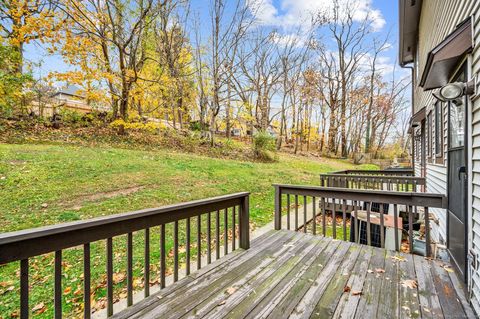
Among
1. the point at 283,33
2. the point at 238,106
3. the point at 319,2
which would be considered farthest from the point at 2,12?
the point at 319,2

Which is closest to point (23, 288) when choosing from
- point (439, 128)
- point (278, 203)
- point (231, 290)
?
point (231, 290)

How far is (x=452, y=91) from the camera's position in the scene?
2.27m

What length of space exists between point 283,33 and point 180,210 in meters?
18.5

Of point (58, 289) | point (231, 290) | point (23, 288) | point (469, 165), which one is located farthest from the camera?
point (231, 290)

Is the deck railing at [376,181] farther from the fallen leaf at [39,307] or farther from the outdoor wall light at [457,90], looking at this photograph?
the fallen leaf at [39,307]

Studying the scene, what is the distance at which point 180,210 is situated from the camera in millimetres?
2484

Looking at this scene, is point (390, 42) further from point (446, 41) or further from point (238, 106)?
point (446, 41)

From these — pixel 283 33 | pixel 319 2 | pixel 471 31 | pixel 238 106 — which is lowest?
pixel 471 31

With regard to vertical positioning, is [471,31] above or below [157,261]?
above

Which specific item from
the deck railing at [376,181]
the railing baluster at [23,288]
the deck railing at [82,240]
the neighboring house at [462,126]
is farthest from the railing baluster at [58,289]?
the deck railing at [376,181]

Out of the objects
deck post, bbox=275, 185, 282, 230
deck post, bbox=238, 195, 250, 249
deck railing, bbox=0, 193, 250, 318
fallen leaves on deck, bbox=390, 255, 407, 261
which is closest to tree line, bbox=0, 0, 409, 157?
deck post, bbox=275, 185, 282, 230

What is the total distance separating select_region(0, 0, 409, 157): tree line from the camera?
9562 millimetres

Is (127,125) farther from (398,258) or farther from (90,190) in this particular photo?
(398,258)

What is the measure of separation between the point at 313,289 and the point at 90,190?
5.36 m
